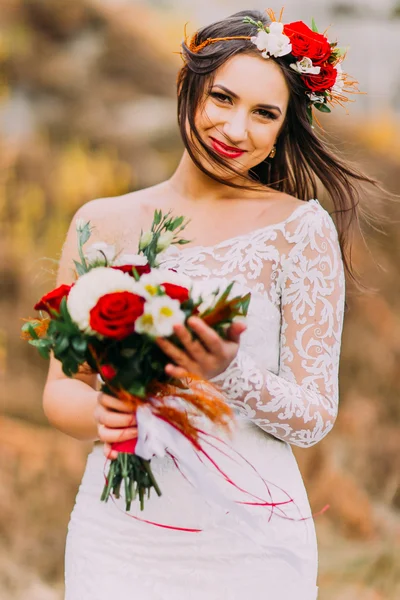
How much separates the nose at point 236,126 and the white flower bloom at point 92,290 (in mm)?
714

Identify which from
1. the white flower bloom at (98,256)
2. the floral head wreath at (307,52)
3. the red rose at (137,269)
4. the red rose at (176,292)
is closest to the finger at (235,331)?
the red rose at (176,292)

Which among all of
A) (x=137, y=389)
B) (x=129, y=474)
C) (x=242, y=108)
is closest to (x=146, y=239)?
(x=137, y=389)

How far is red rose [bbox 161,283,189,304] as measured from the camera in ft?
5.41

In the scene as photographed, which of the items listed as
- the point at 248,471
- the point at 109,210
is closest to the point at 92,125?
the point at 109,210

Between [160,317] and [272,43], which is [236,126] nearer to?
[272,43]

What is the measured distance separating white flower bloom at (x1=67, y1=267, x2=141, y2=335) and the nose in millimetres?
714

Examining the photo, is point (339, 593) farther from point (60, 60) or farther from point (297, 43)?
point (60, 60)

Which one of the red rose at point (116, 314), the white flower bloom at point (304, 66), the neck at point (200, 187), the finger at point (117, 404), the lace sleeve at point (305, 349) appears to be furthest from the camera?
the neck at point (200, 187)

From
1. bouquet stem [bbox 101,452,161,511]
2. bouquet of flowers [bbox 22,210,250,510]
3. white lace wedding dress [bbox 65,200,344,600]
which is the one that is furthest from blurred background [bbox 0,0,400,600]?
bouquet of flowers [bbox 22,210,250,510]

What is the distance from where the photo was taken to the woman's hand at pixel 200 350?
1.62 m

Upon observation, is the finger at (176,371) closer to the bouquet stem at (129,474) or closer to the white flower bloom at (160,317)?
the white flower bloom at (160,317)

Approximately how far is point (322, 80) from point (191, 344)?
43.0 inches

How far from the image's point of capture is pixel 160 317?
63.6 inches

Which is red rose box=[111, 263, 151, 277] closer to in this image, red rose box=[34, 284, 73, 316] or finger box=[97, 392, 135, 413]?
red rose box=[34, 284, 73, 316]
